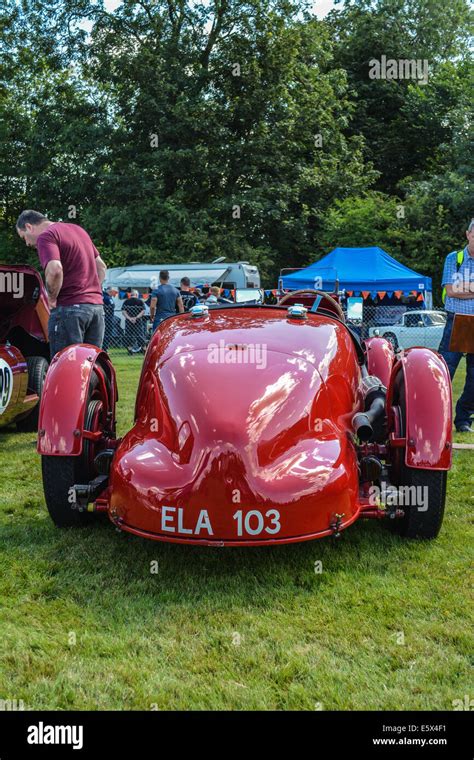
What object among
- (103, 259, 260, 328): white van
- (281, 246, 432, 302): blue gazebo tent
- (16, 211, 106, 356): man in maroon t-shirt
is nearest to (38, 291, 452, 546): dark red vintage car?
(16, 211, 106, 356): man in maroon t-shirt

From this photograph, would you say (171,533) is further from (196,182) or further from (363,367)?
(196,182)

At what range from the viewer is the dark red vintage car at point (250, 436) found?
112 inches

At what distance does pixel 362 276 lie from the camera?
17.2m

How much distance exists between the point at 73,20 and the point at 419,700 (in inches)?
1173

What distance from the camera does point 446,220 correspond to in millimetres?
23156

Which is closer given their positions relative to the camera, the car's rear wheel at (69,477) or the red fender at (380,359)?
the car's rear wheel at (69,477)

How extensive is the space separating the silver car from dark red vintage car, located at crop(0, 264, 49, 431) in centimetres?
1188

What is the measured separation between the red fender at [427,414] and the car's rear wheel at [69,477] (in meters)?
1.71

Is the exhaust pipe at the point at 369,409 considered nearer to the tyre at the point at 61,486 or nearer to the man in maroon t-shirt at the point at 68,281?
the tyre at the point at 61,486

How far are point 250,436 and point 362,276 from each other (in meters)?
14.9
